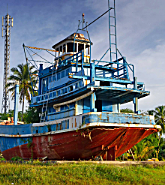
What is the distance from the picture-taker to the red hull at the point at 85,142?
1466 cm

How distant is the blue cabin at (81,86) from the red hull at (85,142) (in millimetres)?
1537

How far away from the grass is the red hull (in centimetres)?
303

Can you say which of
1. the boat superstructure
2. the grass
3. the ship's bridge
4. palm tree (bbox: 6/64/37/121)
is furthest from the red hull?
palm tree (bbox: 6/64/37/121)

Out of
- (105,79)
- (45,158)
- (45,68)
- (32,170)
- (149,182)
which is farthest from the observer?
(45,68)

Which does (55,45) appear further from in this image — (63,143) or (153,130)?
(153,130)

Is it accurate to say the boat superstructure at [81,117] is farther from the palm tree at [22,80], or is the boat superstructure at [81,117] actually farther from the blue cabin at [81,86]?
the palm tree at [22,80]

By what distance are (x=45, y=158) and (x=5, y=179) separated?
26.0 ft

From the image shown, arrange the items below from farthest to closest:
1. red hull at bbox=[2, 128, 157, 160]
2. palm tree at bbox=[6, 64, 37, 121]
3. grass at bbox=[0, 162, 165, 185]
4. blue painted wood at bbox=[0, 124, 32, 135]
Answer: palm tree at bbox=[6, 64, 37, 121], blue painted wood at bbox=[0, 124, 32, 135], red hull at bbox=[2, 128, 157, 160], grass at bbox=[0, 162, 165, 185]

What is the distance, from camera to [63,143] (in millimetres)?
16250

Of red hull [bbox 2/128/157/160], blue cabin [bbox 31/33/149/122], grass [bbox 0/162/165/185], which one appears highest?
blue cabin [bbox 31/33/149/122]

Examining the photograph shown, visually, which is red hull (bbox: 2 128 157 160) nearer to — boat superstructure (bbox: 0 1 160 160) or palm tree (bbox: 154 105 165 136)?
boat superstructure (bbox: 0 1 160 160)

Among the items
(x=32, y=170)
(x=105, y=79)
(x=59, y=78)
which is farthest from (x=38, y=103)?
(x=32, y=170)

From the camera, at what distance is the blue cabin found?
16.2 m

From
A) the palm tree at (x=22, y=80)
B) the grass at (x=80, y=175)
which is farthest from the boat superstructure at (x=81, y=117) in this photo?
the palm tree at (x=22, y=80)
